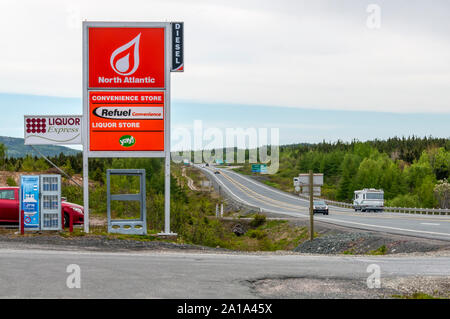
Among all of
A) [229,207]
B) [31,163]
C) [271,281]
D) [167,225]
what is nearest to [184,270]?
[271,281]

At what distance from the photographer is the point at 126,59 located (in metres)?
20.5

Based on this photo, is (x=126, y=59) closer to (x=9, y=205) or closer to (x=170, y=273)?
(x=9, y=205)

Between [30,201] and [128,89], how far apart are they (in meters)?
5.22

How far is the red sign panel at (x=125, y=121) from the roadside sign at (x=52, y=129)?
2.07 feet

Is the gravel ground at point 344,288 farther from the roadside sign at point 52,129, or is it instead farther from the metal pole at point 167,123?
the roadside sign at point 52,129

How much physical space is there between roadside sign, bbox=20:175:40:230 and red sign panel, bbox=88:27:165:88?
159 inches

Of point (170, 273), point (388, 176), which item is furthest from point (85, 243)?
point (388, 176)

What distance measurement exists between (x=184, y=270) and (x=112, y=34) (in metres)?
11.7

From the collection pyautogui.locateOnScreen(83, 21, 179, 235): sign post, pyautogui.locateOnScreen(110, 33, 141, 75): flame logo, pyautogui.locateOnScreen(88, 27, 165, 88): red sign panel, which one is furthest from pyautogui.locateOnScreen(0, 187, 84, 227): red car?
pyautogui.locateOnScreen(110, 33, 141, 75): flame logo

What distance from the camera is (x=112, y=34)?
20.5m

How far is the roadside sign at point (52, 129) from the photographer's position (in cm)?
2081

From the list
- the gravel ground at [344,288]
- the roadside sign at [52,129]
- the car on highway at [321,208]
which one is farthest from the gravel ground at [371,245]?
the car on highway at [321,208]

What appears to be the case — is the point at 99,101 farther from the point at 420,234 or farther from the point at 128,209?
the point at 128,209
